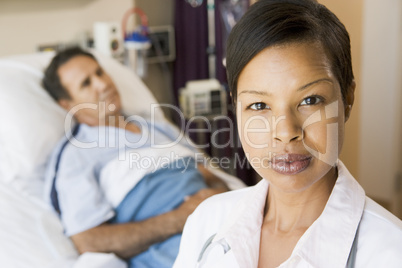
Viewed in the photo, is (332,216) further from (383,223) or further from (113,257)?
(113,257)

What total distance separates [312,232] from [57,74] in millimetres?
1522

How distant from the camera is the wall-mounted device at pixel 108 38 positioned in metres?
2.70

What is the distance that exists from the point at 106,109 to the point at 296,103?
1344 mm

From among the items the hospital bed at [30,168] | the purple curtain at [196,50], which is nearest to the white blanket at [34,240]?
the hospital bed at [30,168]

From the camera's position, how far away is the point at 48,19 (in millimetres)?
2691

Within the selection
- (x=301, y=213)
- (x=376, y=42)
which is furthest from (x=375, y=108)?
(x=301, y=213)

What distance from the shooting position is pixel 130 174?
6.06 ft

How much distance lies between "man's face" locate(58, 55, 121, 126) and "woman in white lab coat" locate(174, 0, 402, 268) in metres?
1.23

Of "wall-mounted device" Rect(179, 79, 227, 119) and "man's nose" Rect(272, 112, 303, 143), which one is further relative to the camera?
"wall-mounted device" Rect(179, 79, 227, 119)

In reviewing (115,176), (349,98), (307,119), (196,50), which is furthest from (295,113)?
(196,50)

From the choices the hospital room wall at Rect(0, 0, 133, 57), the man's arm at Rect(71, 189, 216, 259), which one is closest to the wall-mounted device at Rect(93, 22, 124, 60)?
the hospital room wall at Rect(0, 0, 133, 57)

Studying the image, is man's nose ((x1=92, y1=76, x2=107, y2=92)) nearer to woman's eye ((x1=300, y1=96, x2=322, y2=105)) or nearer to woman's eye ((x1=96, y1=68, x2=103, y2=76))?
woman's eye ((x1=96, y1=68, x2=103, y2=76))

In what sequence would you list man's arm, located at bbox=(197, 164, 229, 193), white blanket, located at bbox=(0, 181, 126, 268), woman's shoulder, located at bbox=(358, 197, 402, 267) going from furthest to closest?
man's arm, located at bbox=(197, 164, 229, 193), white blanket, located at bbox=(0, 181, 126, 268), woman's shoulder, located at bbox=(358, 197, 402, 267)

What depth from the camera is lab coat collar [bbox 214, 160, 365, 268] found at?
0.87 metres
